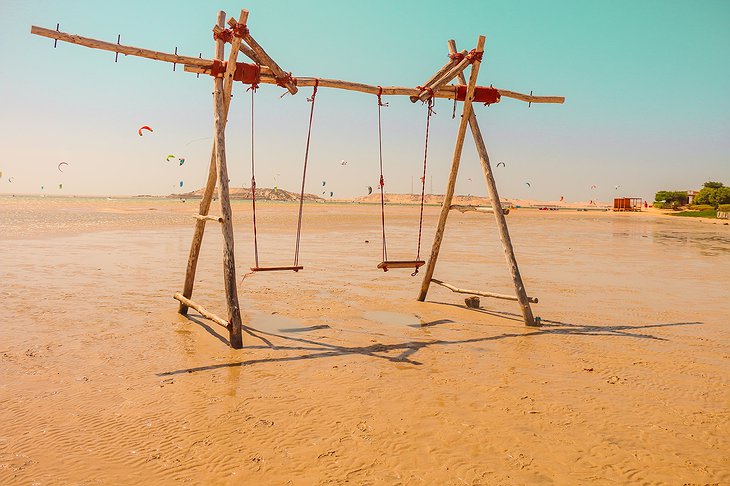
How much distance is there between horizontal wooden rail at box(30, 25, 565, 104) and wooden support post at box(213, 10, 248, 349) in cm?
46

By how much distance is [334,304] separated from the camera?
9352mm

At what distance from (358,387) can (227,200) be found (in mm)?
3318

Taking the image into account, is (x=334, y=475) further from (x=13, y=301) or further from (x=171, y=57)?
(x=13, y=301)

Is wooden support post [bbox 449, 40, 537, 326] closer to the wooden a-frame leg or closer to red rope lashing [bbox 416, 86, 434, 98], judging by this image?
red rope lashing [bbox 416, 86, 434, 98]

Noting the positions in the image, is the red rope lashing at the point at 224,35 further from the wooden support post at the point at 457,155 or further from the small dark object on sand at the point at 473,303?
the small dark object on sand at the point at 473,303

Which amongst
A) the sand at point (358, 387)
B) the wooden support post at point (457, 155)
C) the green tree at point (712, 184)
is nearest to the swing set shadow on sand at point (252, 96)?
the wooden support post at point (457, 155)

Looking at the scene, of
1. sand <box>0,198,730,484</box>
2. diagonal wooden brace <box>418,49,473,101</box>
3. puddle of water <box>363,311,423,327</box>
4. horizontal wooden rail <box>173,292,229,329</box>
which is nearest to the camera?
sand <box>0,198,730,484</box>

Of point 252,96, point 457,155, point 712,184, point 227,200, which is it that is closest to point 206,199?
point 227,200

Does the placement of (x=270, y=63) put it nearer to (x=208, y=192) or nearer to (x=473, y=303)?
(x=208, y=192)

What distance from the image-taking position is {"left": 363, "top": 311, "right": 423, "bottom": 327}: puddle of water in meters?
8.09

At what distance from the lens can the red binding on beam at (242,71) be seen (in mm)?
7418

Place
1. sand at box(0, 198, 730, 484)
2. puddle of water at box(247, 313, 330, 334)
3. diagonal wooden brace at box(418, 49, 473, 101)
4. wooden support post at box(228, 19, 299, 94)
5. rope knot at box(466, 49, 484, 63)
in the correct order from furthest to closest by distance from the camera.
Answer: diagonal wooden brace at box(418, 49, 473, 101) → rope knot at box(466, 49, 484, 63) → puddle of water at box(247, 313, 330, 334) → wooden support post at box(228, 19, 299, 94) → sand at box(0, 198, 730, 484)

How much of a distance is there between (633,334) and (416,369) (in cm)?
Answer: 393

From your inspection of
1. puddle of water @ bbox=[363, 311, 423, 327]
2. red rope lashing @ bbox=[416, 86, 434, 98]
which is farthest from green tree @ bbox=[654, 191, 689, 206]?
puddle of water @ bbox=[363, 311, 423, 327]
